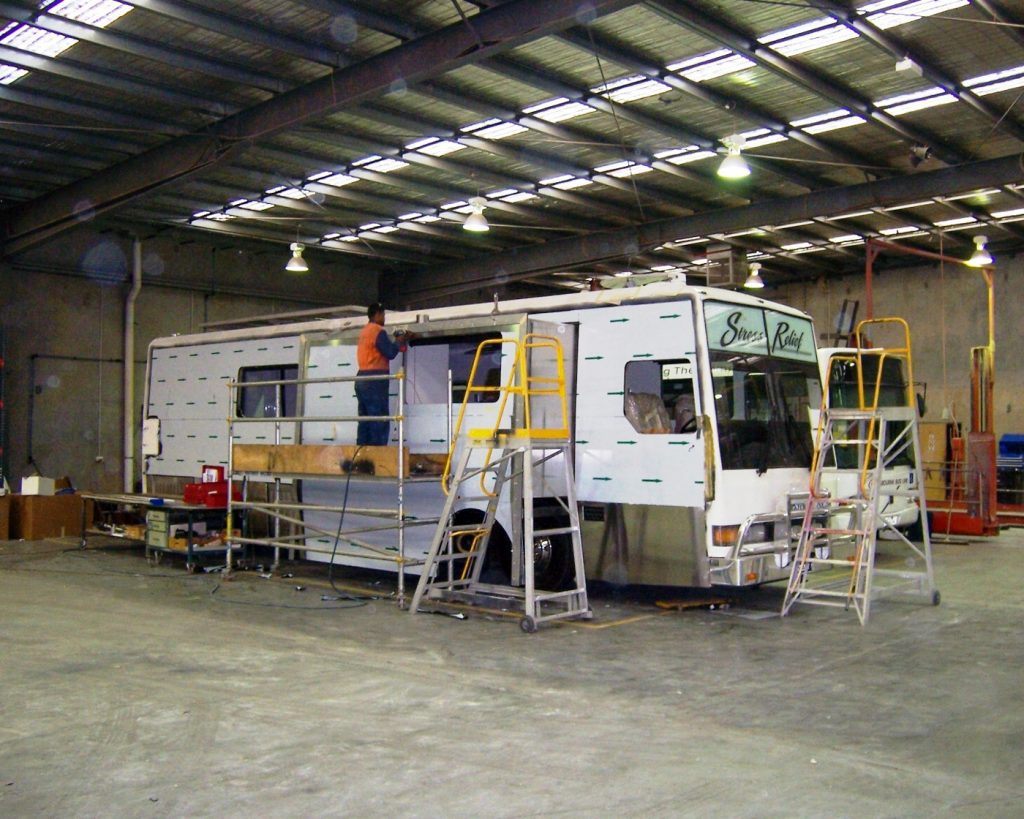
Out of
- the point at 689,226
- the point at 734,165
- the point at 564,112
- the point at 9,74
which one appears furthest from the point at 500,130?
the point at 9,74

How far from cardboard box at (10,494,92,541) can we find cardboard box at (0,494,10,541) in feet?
0.21

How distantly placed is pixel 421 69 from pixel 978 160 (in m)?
8.94

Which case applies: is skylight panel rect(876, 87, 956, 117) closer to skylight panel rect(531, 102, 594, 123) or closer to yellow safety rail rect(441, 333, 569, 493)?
skylight panel rect(531, 102, 594, 123)

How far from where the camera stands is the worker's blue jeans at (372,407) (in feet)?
34.3

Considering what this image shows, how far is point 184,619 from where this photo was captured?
8945mm

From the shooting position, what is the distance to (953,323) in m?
22.2

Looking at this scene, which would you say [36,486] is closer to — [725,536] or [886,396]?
[725,536]

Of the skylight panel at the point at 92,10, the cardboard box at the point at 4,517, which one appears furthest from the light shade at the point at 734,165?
the cardboard box at the point at 4,517

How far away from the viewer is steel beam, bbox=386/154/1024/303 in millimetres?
15242

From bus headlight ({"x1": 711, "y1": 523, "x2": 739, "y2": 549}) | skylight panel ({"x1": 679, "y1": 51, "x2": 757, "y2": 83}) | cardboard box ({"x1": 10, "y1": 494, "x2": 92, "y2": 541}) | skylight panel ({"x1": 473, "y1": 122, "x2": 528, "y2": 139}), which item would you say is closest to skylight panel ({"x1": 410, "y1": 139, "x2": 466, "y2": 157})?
skylight panel ({"x1": 473, "y1": 122, "x2": 528, "y2": 139})

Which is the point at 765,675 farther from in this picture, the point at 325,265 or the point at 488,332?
the point at 325,265

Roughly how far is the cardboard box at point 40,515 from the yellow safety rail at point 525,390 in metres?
8.24

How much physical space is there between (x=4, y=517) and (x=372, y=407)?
779 centimetres

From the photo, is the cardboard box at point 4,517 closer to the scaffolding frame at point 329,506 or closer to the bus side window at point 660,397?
the scaffolding frame at point 329,506
